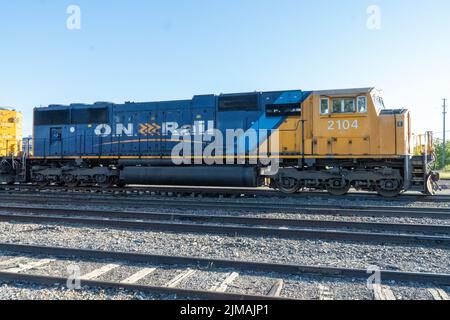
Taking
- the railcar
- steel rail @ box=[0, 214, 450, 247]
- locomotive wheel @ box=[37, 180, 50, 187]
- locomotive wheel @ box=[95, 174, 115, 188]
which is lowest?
steel rail @ box=[0, 214, 450, 247]

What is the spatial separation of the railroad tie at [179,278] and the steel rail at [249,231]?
2363mm

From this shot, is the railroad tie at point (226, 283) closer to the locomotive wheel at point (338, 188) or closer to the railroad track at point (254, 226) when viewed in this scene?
the railroad track at point (254, 226)

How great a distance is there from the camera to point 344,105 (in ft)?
41.1

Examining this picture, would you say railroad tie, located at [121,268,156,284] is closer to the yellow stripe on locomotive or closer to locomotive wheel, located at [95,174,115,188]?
the yellow stripe on locomotive

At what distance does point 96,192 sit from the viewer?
49.4 feet

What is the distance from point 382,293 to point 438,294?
0.61 m

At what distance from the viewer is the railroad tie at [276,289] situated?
424cm

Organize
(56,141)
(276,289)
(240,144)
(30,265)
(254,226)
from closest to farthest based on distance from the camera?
(276,289)
(30,265)
(254,226)
(240,144)
(56,141)

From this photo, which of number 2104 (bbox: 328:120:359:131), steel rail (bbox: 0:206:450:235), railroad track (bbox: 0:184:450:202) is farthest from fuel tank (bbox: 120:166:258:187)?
steel rail (bbox: 0:206:450:235)

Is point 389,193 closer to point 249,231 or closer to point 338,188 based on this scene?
point 338,188

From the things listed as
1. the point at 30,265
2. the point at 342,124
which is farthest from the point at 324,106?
the point at 30,265

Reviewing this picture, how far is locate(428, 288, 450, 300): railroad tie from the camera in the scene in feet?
13.5
